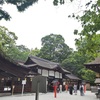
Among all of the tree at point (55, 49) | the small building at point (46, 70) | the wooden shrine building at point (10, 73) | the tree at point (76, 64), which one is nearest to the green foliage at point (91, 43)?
the wooden shrine building at point (10, 73)

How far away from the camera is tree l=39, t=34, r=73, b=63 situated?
62.2 metres

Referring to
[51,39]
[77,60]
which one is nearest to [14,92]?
[77,60]

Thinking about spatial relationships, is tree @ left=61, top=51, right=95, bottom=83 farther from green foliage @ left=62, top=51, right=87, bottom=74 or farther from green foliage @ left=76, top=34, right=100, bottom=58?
green foliage @ left=76, top=34, right=100, bottom=58

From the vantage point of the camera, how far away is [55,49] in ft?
216

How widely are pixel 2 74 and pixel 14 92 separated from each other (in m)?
7.71

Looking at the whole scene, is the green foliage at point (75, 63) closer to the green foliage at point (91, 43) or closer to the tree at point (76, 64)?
the tree at point (76, 64)

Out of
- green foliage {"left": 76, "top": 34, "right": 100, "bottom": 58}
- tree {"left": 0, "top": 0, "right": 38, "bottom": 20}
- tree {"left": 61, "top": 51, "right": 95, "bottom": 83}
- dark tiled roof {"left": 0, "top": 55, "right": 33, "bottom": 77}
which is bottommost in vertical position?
green foliage {"left": 76, "top": 34, "right": 100, "bottom": 58}

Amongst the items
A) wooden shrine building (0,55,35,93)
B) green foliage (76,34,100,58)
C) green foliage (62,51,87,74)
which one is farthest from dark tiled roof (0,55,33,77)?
green foliage (62,51,87,74)

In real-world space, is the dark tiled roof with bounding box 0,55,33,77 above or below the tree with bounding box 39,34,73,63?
below

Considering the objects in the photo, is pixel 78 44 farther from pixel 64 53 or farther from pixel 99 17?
pixel 64 53

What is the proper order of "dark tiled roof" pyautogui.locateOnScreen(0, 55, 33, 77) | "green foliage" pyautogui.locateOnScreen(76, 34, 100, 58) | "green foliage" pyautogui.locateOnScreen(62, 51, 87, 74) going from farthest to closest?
"green foliage" pyautogui.locateOnScreen(62, 51, 87, 74) → "dark tiled roof" pyautogui.locateOnScreen(0, 55, 33, 77) → "green foliage" pyautogui.locateOnScreen(76, 34, 100, 58)

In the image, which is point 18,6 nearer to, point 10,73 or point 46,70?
point 10,73

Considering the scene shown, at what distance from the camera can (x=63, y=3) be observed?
6.18 metres

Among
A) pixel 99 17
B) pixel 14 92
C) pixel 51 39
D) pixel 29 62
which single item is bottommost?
pixel 14 92
